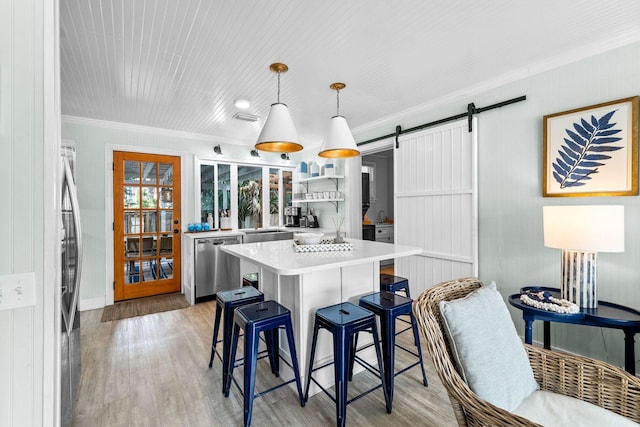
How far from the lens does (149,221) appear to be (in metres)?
4.31

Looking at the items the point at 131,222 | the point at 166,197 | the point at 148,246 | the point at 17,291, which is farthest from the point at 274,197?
the point at 17,291

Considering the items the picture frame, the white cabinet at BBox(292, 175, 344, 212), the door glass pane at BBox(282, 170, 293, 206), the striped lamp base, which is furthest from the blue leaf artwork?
the door glass pane at BBox(282, 170, 293, 206)

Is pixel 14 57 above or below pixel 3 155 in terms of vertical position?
above

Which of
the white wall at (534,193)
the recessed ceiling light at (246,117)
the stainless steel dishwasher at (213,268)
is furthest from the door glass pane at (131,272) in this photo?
the white wall at (534,193)

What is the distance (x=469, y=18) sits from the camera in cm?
192

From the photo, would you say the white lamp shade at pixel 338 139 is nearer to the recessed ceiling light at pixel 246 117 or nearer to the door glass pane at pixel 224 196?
the recessed ceiling light at pixel 246 117

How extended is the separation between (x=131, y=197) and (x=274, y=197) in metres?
2.33

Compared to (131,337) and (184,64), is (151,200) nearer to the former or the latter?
(131,337)

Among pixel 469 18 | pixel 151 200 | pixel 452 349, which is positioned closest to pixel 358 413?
pixel 452 349

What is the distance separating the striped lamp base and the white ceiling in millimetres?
1594

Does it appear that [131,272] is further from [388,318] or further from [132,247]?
[388,318]

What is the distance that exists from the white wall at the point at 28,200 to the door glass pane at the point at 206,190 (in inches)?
154

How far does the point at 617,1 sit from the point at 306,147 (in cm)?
436

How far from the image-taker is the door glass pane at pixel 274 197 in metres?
5.56
